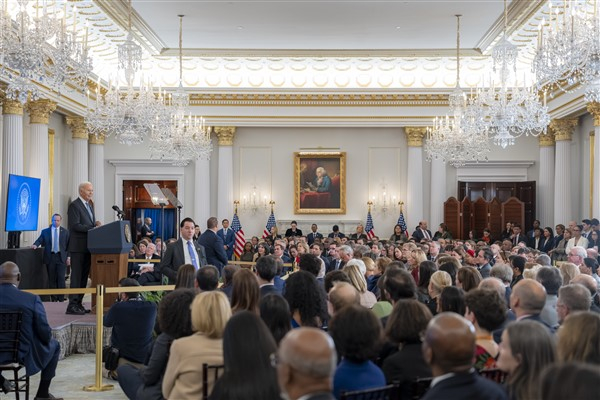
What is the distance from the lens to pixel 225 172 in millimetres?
22641

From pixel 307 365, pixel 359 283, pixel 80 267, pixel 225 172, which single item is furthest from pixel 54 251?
pixel 307 365

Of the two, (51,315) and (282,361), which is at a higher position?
(282,361)

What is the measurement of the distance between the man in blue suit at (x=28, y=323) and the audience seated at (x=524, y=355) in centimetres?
450

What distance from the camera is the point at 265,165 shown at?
911 inches

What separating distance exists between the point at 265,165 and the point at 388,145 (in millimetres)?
3931

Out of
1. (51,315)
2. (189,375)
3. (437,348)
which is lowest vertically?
(51,315)

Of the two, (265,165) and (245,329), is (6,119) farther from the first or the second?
(245,329)

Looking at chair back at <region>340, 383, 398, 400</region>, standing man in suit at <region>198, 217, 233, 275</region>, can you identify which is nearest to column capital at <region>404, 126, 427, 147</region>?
standing man in suit at <region>198, 217, 233, 275</region>

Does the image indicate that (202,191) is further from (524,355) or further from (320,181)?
(524,355)

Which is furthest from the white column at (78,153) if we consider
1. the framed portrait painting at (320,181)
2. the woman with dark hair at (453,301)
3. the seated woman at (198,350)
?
the seated woman at (198,350)

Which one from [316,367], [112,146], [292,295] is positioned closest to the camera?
[316,367]

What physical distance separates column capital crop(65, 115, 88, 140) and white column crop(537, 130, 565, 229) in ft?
44.2

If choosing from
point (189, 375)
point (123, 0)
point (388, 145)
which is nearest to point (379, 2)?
point (123, 0)

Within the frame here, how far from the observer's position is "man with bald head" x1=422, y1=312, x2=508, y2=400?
310 centimetres
